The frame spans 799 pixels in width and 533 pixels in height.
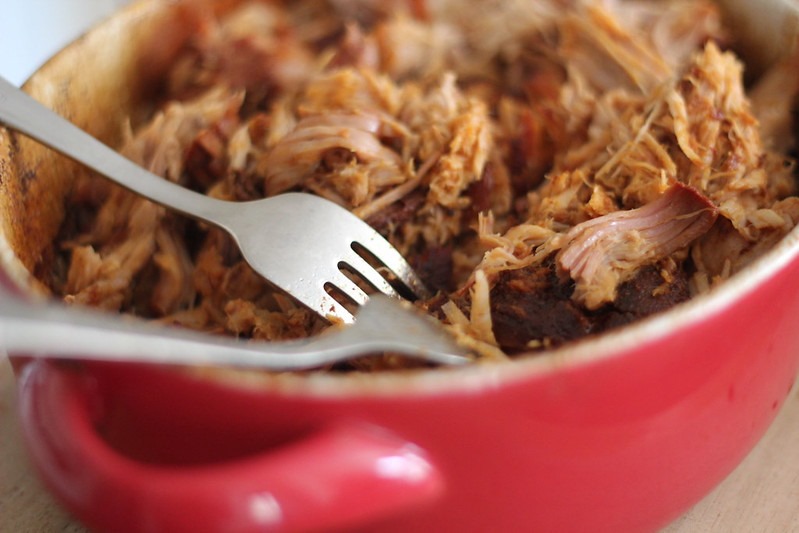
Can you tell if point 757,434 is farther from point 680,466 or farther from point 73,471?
point 73,471

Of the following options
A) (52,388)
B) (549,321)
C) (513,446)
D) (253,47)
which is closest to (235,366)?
(52,388)

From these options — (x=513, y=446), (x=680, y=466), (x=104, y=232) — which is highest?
(x=513, y=446)

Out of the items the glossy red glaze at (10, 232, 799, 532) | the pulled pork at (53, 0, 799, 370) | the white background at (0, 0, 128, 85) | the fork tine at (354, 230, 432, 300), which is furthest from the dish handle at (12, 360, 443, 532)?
the white background at (0, 0, 128, 85)

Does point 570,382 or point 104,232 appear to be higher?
point 570,382

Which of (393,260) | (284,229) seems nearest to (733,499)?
(393,260)

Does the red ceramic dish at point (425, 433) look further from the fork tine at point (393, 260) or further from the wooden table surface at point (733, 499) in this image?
the fork tine at point (393, 260)

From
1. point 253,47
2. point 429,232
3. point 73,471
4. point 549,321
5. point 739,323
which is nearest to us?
point 73,471
